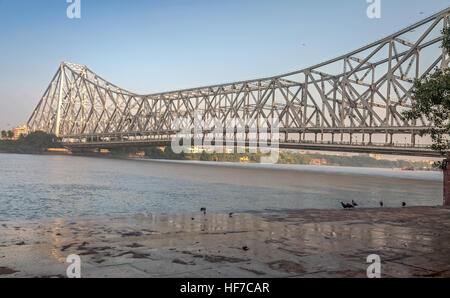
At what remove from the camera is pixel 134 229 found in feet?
40.2

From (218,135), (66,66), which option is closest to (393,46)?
(218,135)

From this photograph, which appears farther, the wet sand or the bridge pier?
the bridge pier

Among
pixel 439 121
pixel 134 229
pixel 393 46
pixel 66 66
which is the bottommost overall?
pixel 134 229

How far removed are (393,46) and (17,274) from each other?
88041 millimetres

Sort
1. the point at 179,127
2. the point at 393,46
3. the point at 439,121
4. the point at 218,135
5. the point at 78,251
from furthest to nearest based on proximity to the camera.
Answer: the point at 179,127, the point at 218,135, the point at 393,46, the point at 439,121, the point at 78,251

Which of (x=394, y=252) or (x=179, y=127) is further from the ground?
(x=179, y=127)

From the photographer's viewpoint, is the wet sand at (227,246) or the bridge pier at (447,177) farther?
the bridge pier at (447,177)

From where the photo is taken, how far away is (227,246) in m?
9.48

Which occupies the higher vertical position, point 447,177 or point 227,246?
point 447,177

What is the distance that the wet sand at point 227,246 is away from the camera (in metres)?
7.26

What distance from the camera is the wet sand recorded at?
7.26 m

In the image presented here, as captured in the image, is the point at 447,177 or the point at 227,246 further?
the point at 447,177

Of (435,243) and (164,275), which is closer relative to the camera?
(164,275)
